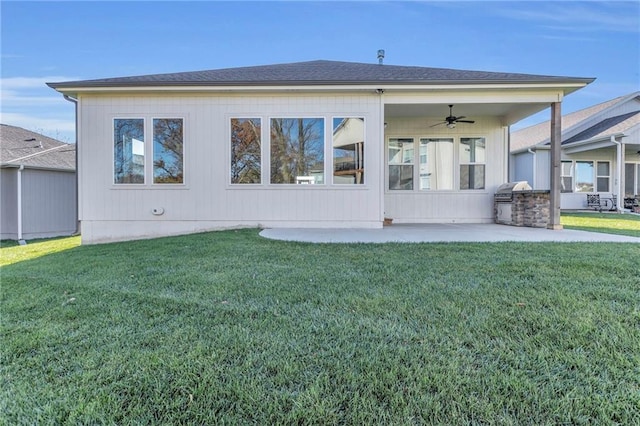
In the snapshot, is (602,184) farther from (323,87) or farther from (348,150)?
(323,87)

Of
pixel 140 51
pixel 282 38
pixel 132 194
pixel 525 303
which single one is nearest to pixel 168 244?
pixel 132 194

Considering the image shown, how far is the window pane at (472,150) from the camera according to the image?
9.18 m

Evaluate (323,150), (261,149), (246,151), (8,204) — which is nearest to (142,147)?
(246,151)

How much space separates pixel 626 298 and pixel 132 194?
821 centimetres

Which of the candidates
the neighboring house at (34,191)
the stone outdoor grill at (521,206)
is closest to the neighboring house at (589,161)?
the stone outdoor grill at (521,206)

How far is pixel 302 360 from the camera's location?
182cm

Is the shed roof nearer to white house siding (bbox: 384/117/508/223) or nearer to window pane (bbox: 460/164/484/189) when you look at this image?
white house siding (bbox: 384/117/508/223)

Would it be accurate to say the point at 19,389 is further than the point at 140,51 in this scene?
No

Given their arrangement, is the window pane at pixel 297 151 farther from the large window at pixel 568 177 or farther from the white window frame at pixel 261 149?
the large window at pixel 568 177

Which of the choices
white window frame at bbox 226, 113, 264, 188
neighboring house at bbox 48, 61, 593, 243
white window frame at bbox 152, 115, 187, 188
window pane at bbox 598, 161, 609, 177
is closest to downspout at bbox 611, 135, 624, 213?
window pane at bbox 598, 161, 609, 177

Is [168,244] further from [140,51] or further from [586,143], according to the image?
[586,143]

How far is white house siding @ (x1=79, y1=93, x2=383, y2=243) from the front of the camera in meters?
7.15

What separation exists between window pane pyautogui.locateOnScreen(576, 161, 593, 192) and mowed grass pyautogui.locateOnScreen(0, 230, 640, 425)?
1320 centimetres

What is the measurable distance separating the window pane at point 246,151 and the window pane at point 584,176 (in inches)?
574
